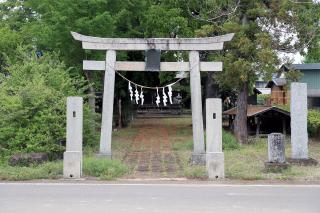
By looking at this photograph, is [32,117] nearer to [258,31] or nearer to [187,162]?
[187,162]

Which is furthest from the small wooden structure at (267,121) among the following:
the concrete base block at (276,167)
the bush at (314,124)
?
the concrete base block at (276,167)

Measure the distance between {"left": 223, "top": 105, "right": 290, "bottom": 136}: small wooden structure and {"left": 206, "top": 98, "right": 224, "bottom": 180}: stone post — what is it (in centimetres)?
1473

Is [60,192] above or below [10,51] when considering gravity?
below

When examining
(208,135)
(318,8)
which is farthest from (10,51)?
(208,135)

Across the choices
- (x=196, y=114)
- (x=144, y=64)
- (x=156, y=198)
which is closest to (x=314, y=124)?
(x=196, y=114)

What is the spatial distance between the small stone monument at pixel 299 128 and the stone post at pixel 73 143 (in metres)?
7.62

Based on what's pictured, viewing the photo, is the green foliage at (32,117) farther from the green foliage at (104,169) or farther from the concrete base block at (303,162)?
the concrete base block at (303,162)

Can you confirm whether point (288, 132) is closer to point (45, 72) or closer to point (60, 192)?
point (45, 72)

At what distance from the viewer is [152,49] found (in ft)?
61.0

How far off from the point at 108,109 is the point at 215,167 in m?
5.45

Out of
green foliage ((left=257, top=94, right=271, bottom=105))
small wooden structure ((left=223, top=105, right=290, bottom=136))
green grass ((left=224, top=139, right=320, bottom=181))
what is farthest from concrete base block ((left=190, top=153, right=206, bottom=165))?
green foliage ((left=257, top=94, right=271, bottom=105))

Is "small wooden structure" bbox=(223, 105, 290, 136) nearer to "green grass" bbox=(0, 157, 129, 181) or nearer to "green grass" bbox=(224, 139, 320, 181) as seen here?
"green grass" bbox=(224, 139, 320, 181)

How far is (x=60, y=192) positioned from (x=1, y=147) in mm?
7234

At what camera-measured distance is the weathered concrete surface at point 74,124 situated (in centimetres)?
1524
